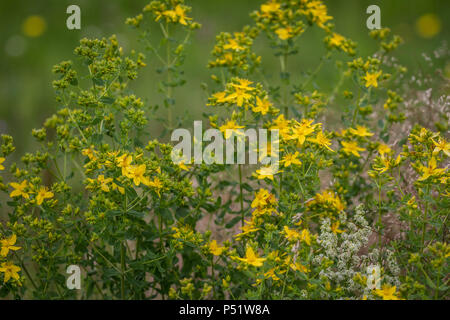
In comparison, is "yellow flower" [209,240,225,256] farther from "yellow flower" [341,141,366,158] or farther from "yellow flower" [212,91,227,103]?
"yellow flower" [341,141,366,158]

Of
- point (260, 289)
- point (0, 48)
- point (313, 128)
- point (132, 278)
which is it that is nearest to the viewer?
point (260, 289)

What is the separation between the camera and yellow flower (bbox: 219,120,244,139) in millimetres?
1911

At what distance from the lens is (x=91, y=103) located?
1.92 metres

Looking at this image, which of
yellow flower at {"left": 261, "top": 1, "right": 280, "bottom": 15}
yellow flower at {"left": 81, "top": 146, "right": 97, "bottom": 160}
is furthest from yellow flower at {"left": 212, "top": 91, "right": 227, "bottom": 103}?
yellow flower at {"left": 261, "top": 1, "right": 280, "bottom": 15}

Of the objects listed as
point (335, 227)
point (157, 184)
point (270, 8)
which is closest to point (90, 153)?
point (157, 184)

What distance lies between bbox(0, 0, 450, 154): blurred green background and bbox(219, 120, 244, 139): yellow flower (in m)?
2.11

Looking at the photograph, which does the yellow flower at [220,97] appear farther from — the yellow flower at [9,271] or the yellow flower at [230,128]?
the yellow flower at [9,271]

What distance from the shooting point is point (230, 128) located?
1953 millimetres

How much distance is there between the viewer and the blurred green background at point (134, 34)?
429 cm

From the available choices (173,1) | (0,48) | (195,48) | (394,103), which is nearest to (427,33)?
(195,48)

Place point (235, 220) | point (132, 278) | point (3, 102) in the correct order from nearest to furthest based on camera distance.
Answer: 1. point (132, 278)
2. point (235, 220)
3. point (3, 102)

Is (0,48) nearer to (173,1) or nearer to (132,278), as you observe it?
(173,1)

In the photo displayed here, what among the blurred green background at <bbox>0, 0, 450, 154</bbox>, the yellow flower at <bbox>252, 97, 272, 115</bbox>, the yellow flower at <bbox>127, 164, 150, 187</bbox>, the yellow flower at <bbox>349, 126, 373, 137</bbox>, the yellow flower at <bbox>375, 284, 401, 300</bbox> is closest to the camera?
the yellow flower at <bbox>375, 284, 401, 300</bbox>

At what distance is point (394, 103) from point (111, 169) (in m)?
1.25
